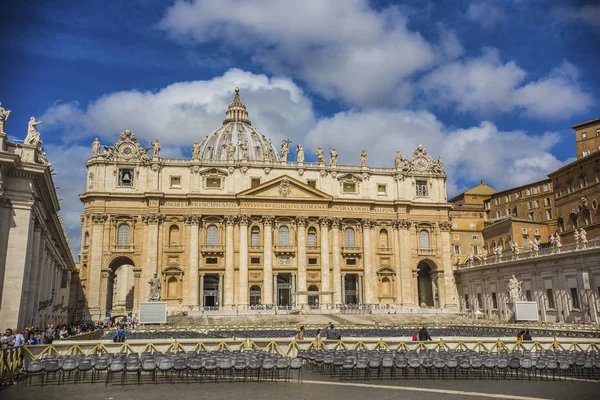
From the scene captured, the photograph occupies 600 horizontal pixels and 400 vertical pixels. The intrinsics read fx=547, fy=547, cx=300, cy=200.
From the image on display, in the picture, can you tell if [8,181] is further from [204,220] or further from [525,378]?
[204,220]

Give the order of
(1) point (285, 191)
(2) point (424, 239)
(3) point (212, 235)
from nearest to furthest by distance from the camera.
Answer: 1. (3) point (212, 235)
2. (1) point (285, 191)
3. (2) point (424, 239)

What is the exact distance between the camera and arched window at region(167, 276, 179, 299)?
69000mm

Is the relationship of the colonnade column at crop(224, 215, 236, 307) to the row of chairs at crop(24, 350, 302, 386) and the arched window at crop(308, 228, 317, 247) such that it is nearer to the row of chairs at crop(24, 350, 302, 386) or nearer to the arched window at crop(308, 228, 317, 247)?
the arched window at crop(308, 228, 317, 247)

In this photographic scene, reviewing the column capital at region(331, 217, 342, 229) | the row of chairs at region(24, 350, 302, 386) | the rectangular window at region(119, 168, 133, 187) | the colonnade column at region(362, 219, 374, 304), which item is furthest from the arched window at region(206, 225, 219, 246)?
the row of chairs at region(24, 350, 302, 386)

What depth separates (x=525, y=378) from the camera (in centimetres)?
2022

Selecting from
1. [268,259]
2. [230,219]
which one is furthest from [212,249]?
[268,259]

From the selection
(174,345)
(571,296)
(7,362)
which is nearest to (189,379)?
(174,345)

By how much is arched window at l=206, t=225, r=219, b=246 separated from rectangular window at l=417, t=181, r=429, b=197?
29.8 meters

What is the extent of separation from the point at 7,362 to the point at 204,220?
53043 mm

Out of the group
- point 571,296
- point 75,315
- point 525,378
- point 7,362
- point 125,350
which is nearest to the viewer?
point 7,362

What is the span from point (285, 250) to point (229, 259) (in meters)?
7.50

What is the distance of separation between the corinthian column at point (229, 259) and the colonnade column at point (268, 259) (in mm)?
4246

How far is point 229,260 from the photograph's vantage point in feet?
231

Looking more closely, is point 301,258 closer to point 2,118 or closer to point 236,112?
point 2,118
